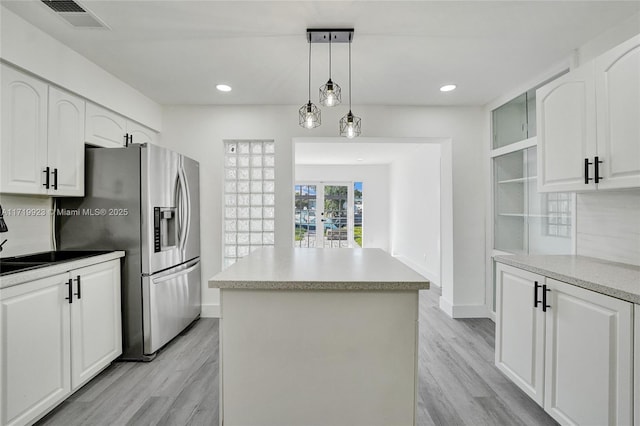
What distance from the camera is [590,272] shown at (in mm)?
1648

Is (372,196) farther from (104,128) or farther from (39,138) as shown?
(39,138)

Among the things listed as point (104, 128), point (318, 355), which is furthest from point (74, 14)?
point (318, 355)

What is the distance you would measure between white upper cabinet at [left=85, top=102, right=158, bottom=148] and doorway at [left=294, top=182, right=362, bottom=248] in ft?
16.9

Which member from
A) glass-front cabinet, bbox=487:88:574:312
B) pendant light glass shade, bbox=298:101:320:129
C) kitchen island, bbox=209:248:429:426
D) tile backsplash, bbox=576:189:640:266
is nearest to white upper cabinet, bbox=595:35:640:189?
tile backsplash, bbox=576:189:640:266

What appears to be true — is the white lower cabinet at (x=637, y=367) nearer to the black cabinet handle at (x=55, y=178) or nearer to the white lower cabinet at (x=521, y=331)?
the white lower cabinet at (x=521, y=331)

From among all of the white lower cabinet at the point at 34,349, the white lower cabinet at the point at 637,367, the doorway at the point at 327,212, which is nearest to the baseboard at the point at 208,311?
the white lower cabinet at the point at 34,349

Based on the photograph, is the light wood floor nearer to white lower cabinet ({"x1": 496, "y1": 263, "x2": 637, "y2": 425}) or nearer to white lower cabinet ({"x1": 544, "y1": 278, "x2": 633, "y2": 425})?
white lower cabinet ({"x1": 496, "y1": 263, "x2": 637, "y2": 425})

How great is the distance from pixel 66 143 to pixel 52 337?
55.3 inches

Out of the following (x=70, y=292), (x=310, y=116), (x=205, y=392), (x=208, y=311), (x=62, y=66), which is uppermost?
(x=62, y=66)

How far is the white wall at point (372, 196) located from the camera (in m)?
8.01

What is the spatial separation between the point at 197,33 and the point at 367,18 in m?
1.18

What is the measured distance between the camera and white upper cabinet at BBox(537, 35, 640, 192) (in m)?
1.58

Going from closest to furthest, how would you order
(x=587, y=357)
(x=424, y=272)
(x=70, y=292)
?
(x=587, y=357), (x=70, y=292), (x=424, y=272)

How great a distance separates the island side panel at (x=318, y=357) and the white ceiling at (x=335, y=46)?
1.72 m
